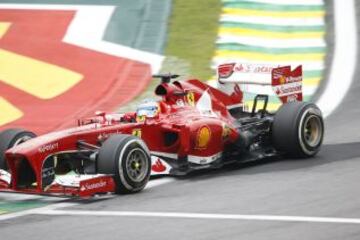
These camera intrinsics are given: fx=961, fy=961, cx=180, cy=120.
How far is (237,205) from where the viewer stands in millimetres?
10195

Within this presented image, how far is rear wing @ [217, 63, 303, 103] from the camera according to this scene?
13234 mm

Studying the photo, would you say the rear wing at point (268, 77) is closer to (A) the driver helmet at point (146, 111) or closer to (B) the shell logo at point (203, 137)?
(B) the shell logo at point (203, 137)

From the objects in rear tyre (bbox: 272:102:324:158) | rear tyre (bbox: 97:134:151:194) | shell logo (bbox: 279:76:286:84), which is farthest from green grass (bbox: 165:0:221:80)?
rear tyre (bbox: 97:134:151:194)

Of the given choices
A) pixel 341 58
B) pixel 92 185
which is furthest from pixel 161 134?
pixel 341 58

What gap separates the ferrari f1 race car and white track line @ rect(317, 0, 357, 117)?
296cm

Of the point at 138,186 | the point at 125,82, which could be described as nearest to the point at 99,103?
the point at 125,82

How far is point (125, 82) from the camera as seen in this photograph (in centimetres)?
1777

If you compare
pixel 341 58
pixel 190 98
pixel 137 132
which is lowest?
pixel 137 132

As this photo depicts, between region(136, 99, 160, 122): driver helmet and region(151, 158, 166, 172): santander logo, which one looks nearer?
region(151, 158, 166, 172): santander logo

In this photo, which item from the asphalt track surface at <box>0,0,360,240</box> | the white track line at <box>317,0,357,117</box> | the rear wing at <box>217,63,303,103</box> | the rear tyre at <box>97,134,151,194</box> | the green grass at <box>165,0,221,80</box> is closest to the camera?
the asphalt track surface at <box>0,0,360,240</box>

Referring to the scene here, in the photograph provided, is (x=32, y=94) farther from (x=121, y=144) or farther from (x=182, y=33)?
(x=121, y=144)

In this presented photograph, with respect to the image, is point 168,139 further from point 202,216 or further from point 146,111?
point 202,216

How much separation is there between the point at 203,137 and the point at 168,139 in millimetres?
454

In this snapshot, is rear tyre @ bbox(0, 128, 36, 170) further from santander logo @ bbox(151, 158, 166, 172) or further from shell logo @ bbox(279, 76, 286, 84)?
shell logo @ bbox(279, 76, 286, 84)
